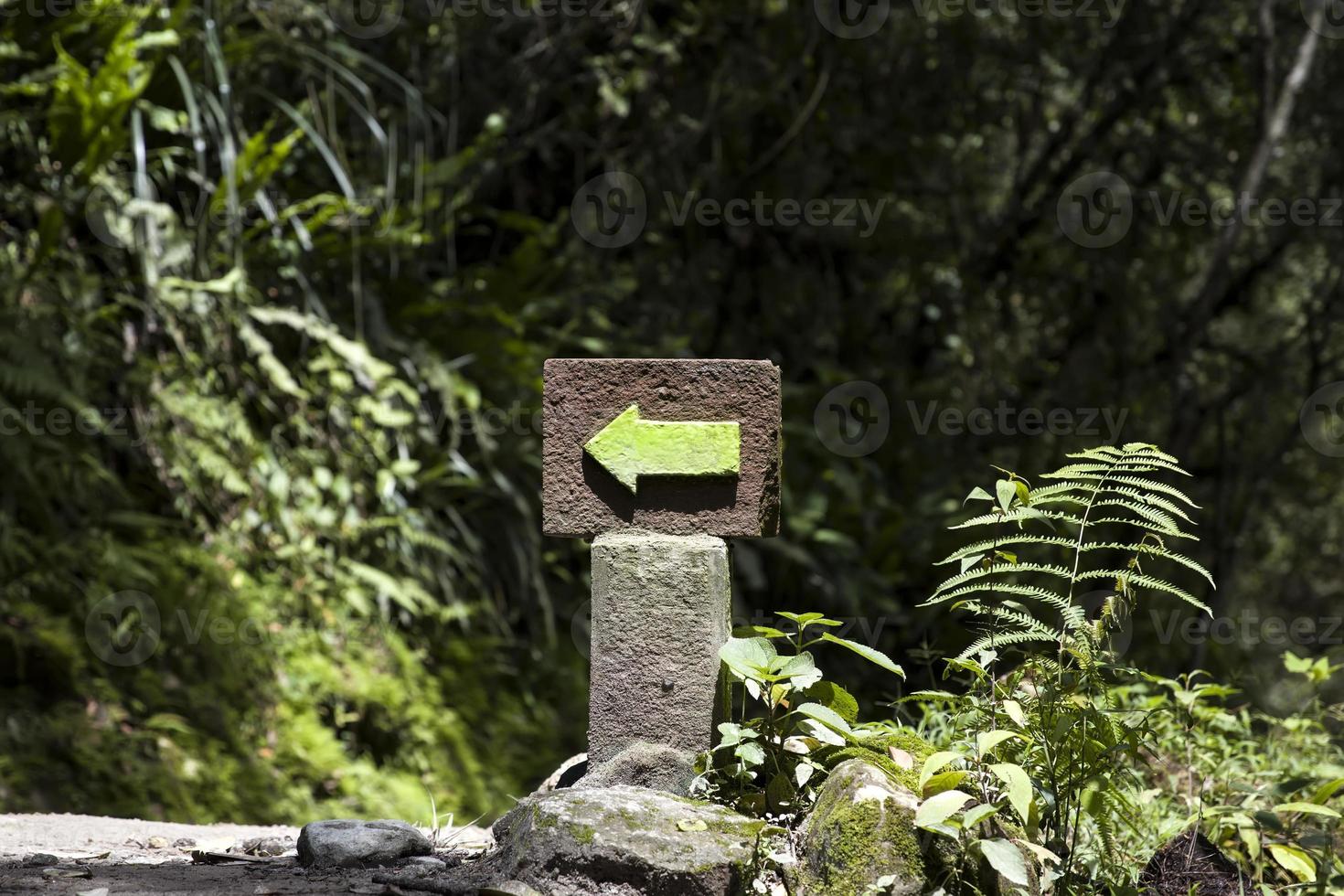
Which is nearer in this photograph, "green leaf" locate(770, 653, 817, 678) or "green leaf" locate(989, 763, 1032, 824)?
"green leaf" locate(989, 763, 1032, 824)

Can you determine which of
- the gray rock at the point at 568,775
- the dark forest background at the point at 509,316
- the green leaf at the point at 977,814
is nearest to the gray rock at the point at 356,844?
the gray rock at the point at 568,775

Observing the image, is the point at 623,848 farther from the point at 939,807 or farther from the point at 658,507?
the point at 658,507

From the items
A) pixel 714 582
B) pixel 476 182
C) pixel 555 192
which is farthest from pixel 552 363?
pixel 555 192

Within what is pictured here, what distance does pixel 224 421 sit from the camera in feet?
18.7

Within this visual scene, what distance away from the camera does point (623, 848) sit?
2.59 m

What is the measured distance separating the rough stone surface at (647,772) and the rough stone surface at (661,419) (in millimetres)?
545

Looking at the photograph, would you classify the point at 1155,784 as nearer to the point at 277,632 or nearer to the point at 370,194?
the point at 277,632

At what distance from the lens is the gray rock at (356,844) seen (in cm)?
300

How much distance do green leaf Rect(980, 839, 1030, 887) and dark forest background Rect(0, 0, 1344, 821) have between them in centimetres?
100

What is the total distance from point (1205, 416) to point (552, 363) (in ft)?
20.5

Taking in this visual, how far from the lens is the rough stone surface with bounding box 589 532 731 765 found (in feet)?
10.3

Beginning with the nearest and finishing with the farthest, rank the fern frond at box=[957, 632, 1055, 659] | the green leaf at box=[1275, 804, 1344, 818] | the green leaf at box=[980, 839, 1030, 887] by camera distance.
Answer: the green leaf at box=[980, 839, 1030, 887], the fern frond at box=[957, 632, 1055, 659], the green leaf at box=[1275, 804, 1344, 818]

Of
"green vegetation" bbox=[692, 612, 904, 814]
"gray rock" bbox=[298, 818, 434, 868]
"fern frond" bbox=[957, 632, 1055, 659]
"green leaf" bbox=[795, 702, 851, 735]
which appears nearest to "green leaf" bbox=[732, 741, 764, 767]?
"green vegetation" bbox=[692, 612, 904, 814]

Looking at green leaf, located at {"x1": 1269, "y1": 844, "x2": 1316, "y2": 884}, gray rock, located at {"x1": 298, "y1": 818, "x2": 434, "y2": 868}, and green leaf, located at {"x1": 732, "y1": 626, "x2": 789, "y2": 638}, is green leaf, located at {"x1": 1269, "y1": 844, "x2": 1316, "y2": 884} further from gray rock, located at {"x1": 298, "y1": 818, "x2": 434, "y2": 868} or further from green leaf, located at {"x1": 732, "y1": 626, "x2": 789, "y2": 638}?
gray rock, located at {"x1": 298, "y1": 818, "x2": 434, "y2": 868}
